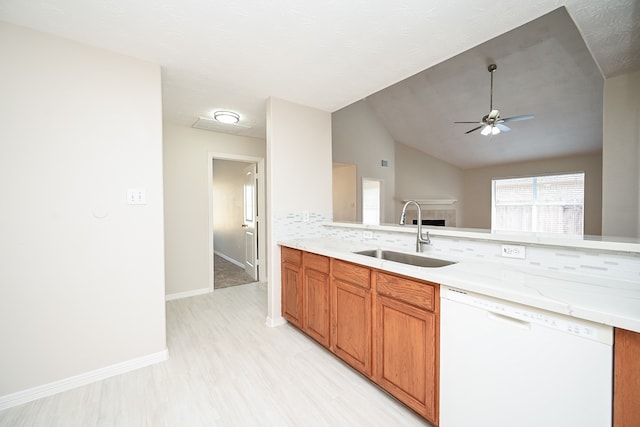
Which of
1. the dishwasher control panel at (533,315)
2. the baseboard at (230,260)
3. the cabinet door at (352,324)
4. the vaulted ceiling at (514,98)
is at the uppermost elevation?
the vaulted ceiling at (514,98)

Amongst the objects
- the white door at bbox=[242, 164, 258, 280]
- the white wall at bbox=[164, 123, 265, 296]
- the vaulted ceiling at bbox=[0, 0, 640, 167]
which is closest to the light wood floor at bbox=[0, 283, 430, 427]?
the white wall at bbox=[164, 123, 265, 296]

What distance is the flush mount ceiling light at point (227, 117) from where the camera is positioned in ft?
10.5

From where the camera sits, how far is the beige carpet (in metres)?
4.31

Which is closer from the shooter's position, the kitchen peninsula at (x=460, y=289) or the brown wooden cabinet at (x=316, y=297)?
the kitchen peninsula at (x=460, y=289)

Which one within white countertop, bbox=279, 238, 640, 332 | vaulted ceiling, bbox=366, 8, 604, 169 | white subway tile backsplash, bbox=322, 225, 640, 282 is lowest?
white countertop, bbox=279, 238, 640, 332

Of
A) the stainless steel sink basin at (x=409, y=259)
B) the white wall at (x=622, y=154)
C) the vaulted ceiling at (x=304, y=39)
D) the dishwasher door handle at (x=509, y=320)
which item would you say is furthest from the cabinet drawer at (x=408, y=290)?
the white wall at (x=622, y=154)

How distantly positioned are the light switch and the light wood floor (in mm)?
1310

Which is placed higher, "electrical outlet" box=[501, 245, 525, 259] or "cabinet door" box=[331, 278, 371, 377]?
"electrical outlet" box=[501, 245, 525, 259]

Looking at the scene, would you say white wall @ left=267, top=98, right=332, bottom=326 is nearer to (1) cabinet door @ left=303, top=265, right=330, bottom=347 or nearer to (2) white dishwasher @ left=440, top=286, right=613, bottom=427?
(1) cabinet door @ left=303, top=265, right=330, bottom=347

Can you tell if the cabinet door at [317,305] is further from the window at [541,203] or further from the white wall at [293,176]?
the window at [541,203]

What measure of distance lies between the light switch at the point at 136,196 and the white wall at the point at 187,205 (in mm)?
1618

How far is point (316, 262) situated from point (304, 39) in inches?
67.9

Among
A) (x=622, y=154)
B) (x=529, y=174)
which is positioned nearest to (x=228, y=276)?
(x=622, y=154)

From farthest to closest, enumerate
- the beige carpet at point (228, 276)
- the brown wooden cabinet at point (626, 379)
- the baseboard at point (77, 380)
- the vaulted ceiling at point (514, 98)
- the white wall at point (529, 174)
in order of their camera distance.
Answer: the white wall at point (529, 174)
the beige carpet at point (228, 276)
the vaulted ceiling at point (514, 98)
the baseboard at point (77, 380)
the brown wooden cabinet at point (626, 379)
